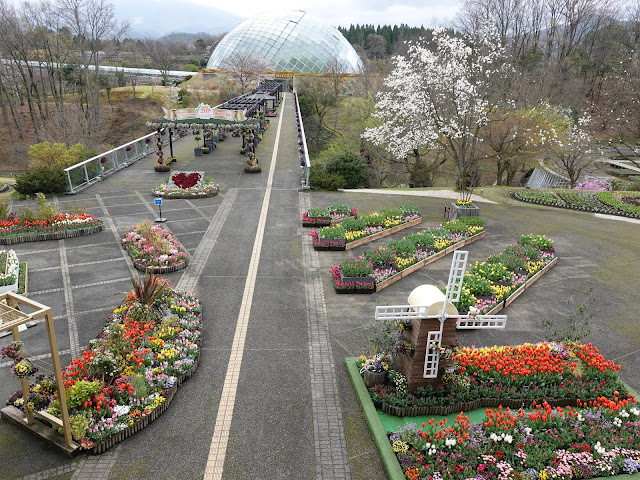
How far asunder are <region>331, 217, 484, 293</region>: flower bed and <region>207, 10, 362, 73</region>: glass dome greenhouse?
60.5 m

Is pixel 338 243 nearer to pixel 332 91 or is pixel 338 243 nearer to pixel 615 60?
pixel 332 91

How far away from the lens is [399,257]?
1544cm

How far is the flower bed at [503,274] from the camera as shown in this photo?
12.8 m

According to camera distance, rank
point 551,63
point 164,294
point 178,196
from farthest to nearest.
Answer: point 551,63, point 178,196, point 164,294

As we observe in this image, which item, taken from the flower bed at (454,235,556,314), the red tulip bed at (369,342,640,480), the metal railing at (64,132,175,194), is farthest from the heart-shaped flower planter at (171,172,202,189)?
the red tulip bed at (369,342,640,480)

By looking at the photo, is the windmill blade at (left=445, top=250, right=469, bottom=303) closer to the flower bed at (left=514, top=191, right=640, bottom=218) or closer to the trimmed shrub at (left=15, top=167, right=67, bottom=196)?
the flower bed at (left=514, top=191, right=640, bottom=218)

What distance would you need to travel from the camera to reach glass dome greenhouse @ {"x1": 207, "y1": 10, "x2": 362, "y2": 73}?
75.9 metres

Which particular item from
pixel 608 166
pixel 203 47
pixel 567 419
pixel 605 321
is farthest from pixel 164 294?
pixel 203 47

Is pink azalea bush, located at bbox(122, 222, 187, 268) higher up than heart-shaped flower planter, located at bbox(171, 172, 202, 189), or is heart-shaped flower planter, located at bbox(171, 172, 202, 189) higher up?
heart-shaped flower planter, located at bbox(171, 172, 202, 189)

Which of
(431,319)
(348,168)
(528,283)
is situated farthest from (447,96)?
(431,319)

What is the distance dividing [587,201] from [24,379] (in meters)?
26.7

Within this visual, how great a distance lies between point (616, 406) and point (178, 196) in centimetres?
2031

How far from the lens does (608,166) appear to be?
45312 millimetres

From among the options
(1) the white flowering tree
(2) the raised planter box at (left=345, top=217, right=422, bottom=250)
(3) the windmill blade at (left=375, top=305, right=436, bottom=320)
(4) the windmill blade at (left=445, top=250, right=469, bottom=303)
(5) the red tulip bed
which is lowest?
(5) the red tulip bed
